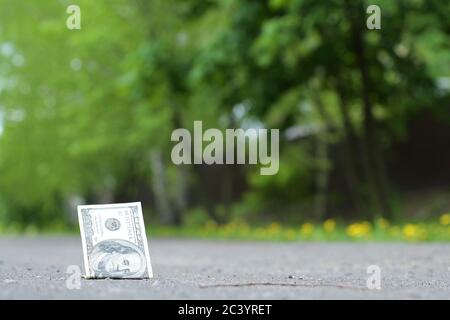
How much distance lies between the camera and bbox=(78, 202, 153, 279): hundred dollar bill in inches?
199

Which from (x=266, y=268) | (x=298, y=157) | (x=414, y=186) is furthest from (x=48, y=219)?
(x=266, y=268)

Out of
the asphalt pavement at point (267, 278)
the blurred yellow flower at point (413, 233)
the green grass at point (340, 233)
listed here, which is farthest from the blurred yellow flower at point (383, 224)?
the asphalt pavement at point (267, 278)

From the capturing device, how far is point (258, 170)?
22094 mm

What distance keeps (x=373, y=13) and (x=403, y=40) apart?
338 cm

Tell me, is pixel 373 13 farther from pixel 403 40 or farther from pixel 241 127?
pixel 241 127

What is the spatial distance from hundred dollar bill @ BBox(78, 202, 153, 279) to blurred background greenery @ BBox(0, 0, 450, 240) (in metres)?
6.45

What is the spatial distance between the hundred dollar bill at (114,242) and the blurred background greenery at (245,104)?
6451 millimetres

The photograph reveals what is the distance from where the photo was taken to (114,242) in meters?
5.09
